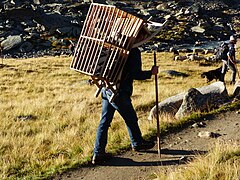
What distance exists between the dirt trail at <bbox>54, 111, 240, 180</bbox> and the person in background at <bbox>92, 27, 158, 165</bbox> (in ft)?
0.59

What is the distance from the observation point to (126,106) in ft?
21.8

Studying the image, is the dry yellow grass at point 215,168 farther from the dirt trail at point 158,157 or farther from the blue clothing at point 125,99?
the blue clothing at point 125,99

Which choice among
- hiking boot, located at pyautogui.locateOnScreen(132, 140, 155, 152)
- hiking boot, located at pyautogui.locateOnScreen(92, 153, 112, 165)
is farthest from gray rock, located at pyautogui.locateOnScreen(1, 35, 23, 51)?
hiking boot, located at pyautogui.locateOnScreen(92, 153, 112, 165)

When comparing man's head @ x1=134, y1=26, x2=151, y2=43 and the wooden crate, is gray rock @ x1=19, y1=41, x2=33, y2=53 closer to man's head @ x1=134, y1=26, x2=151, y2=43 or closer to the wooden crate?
the wooden crate

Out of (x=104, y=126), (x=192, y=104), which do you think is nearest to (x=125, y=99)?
(x=104, y=126)

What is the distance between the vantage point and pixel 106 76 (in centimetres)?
598

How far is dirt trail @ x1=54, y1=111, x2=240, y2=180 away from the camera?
6.23 metres

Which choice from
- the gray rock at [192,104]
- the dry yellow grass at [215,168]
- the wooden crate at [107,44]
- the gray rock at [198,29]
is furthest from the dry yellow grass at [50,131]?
the gray rock at [198,29]

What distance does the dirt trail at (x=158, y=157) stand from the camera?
20.5 ft

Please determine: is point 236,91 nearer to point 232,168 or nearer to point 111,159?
point 111,159

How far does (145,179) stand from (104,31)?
2.42 metres

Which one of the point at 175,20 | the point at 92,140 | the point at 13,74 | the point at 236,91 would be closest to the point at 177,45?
the point at 175,20

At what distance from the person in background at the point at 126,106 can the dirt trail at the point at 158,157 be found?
180mm

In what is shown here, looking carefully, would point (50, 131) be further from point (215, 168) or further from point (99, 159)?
point (215, 168)
